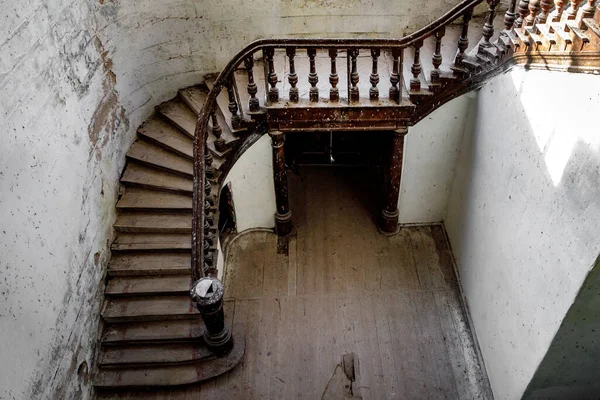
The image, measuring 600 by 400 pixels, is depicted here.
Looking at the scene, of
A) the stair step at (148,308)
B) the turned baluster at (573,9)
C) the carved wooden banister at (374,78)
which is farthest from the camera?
the stair step at (148,308)

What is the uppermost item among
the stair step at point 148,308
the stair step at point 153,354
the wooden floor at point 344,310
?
the stair step at point 148,308

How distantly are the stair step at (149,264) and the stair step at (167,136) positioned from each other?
119 centimetres

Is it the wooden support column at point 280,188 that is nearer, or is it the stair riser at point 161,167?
the stair riser at point 161,167

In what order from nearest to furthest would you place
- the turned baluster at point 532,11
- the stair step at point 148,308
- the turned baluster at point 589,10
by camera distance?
1. the turned baluster at point 589,10
2. the turned baluster at point 532,11
3. the stair step at point 148,308

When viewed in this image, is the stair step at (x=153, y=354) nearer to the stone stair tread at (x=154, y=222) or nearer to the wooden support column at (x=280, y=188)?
the stone stair tread at (x=154, y=222)

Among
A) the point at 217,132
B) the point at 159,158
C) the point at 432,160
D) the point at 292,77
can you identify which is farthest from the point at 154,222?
the point at 432,160

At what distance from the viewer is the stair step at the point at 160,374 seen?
16.8 feet

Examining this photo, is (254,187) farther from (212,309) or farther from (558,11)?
(558,11)

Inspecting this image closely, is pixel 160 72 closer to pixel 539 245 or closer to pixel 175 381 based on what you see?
pixel 175 381

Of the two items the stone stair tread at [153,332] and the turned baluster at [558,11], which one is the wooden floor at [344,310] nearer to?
the stone stair tread at [153,332]

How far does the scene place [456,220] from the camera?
6.36 metres

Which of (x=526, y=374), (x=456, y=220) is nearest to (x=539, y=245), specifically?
(x=526, y=374)

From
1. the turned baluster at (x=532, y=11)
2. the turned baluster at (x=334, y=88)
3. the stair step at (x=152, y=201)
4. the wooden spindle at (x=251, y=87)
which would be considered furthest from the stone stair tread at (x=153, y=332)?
the turned baluster at (x=532, y=11)

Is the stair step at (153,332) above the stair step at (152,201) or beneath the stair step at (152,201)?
beneath
